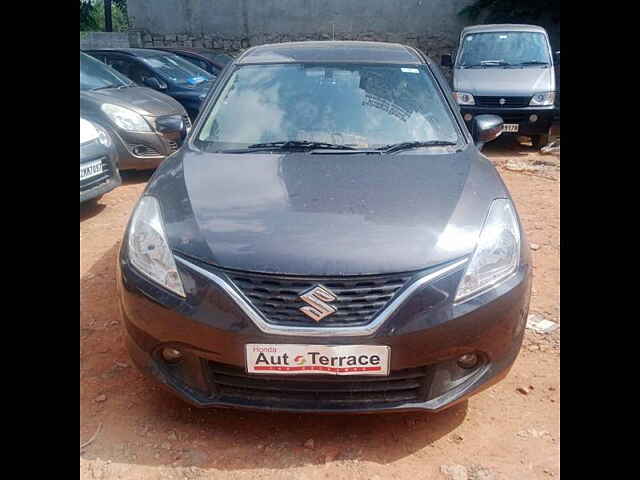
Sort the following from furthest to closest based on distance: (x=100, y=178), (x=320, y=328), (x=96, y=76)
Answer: (x=96, y=76), (x=100, y=178), (x=320, y=328)

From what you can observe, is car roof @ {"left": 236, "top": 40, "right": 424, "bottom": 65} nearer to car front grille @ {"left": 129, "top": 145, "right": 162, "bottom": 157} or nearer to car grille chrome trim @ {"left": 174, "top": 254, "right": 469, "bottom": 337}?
car grille chrome trim @ {"left": 174, "top": 254, "right": 469, "bottom": 337}

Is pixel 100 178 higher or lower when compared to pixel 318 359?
lower

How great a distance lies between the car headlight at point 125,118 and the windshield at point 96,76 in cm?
59

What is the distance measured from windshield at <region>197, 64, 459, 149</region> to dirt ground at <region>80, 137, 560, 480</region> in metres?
1.31

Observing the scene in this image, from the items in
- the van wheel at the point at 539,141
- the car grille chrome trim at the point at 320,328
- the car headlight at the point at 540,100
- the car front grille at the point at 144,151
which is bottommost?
the van wheel at the point at 539,141

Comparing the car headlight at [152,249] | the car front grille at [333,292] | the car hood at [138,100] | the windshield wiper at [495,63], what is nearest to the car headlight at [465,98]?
the windshield wiper at [495,63]

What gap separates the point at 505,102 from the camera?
26.4 feet

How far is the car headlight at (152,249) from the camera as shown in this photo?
212 cm

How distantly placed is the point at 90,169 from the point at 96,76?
2324 millimetres

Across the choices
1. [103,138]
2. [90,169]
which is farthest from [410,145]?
[103,138]

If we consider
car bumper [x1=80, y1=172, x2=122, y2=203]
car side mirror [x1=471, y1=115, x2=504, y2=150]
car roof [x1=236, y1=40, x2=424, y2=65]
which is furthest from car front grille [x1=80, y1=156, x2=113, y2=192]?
car side mirror [x1=471, y1=115, x2=504, y2=150]

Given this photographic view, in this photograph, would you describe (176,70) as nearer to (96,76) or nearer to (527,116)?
(96,76)

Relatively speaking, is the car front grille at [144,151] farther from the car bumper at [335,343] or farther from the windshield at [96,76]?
the car bumper at [335,343]

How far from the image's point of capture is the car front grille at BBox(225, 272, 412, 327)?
1.97m
